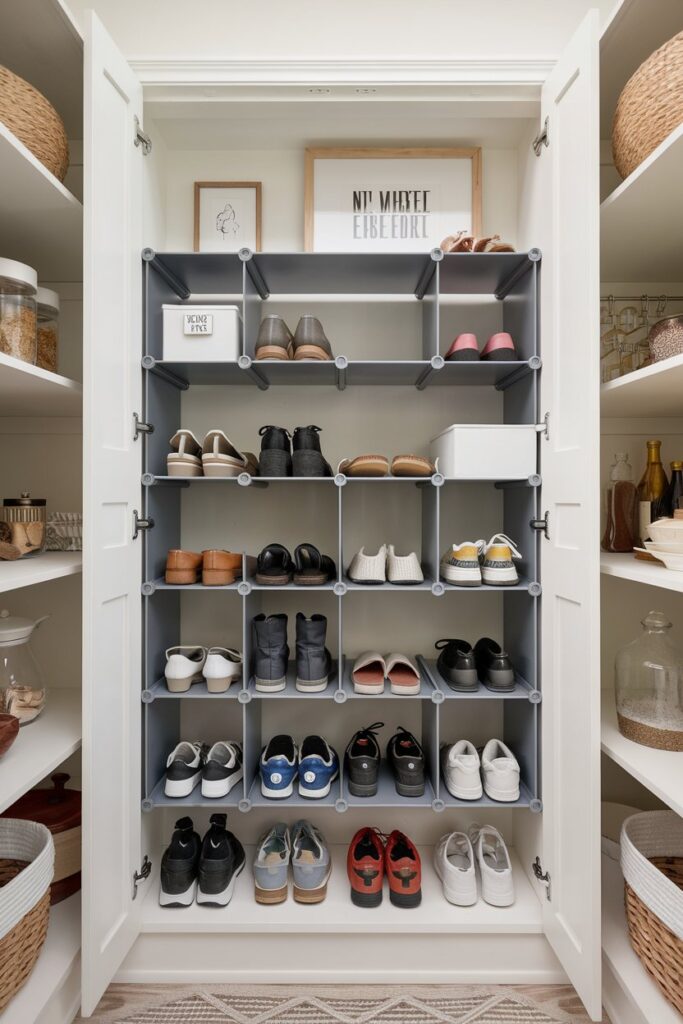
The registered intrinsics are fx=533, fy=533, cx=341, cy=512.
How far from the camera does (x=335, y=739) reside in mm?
1901

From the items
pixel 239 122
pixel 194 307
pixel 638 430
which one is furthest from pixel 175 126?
pixel 638 430

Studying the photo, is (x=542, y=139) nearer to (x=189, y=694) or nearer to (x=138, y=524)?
(x=138, y=524)

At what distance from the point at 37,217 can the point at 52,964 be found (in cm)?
188

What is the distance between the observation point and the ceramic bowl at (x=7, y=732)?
46.7 inches

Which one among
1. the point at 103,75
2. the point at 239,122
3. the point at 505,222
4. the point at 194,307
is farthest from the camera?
the point at 505,222

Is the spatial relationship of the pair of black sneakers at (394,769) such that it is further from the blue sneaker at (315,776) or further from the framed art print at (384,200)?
the framed art print at (384,200)

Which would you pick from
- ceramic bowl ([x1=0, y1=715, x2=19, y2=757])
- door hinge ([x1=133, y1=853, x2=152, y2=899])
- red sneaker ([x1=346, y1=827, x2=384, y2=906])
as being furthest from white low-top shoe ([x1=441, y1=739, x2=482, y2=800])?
ceramic bowl ([x1=0, y1=715, x2=19, y2=757])

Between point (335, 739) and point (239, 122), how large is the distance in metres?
2.12

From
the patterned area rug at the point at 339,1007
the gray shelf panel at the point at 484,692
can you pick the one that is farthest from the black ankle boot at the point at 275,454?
the patterned area rug at the point at 339,1007

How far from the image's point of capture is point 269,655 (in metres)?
1.63

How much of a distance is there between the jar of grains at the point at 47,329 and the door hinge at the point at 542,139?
4.71 ft

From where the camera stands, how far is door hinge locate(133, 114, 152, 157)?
1515 millimetres

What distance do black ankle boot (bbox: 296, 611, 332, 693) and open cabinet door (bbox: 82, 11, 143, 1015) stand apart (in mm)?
475

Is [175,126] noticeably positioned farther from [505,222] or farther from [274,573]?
[274,573]
